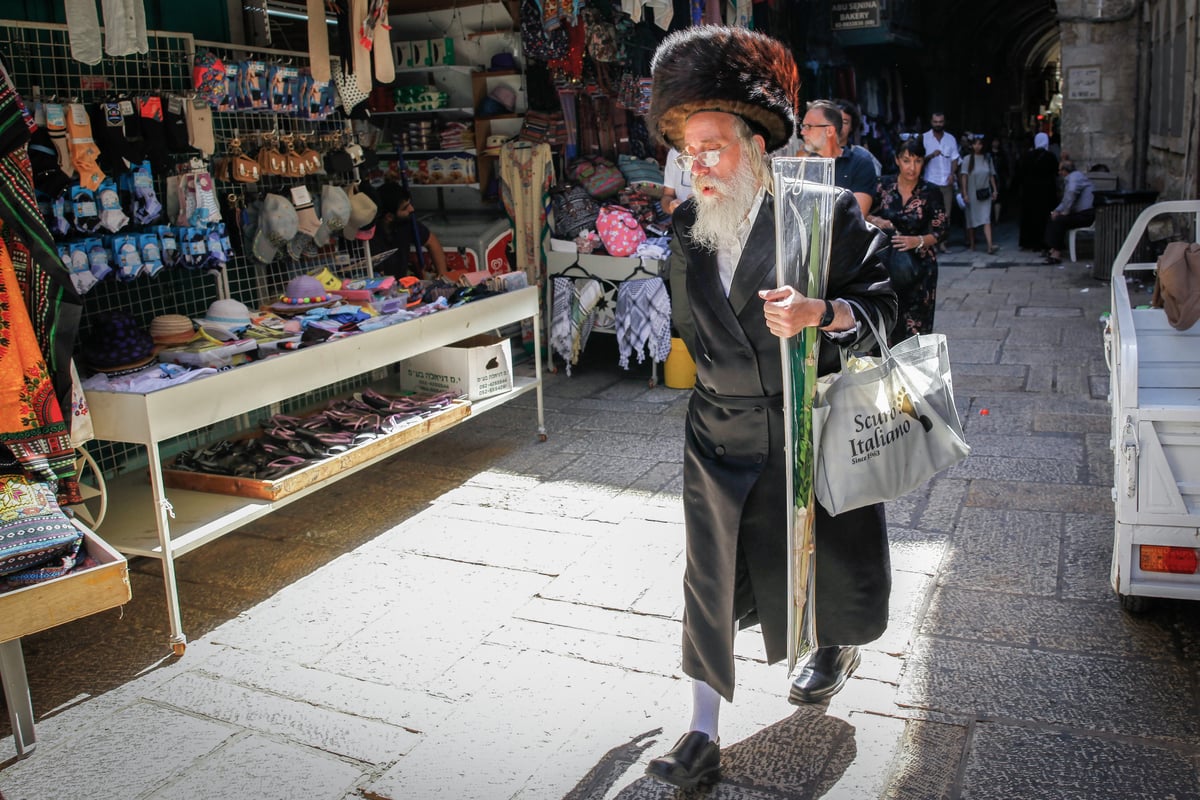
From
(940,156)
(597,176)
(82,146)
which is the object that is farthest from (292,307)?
(940,156)

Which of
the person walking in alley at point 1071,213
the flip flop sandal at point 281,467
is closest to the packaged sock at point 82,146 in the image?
the flip flop sandal at point 281,467

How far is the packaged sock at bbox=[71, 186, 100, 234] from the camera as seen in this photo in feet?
14.3

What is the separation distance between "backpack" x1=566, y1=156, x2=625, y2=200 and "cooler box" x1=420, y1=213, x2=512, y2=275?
2.17 feet

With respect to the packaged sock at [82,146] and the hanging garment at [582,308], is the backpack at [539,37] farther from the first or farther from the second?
the packaged sock at [82,146]

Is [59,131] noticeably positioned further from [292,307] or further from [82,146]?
[292,307]

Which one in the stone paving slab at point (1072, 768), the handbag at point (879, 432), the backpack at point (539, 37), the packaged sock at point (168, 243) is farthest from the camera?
the backpack at point (539, 37)

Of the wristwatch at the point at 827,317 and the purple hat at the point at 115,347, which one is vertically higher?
the wristwatch at the point at 827,317

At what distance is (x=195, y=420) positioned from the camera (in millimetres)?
3902

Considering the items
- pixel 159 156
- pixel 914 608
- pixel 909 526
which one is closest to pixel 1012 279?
pixel 909 526

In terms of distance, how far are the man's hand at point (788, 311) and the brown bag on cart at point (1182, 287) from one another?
2.31m

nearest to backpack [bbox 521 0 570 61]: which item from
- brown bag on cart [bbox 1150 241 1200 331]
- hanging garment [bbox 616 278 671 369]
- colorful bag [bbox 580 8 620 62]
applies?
colorful bag [bbox 580 8 620 62]

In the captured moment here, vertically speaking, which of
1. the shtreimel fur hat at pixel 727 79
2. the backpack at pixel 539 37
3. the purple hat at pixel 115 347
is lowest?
the purple hat at pixel 115 347

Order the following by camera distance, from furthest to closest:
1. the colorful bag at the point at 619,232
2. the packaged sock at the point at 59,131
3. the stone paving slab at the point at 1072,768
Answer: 1. the colorful bag at the point at 619,232
2. the packaged sock at the point at 59,131
3. the stone paving slab at the point at 1072,768

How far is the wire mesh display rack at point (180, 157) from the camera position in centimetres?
461
